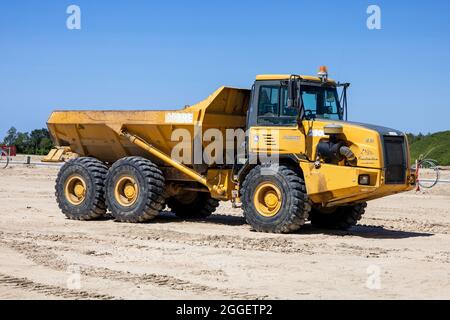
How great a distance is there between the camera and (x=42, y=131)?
5997cm

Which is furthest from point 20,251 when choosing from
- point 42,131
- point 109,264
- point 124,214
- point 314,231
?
point 42,131

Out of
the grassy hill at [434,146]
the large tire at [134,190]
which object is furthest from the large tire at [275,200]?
the grassy hill at [434,146]

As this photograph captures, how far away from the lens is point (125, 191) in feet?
54.6

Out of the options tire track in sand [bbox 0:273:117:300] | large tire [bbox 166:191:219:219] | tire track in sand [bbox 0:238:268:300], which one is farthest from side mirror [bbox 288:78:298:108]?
tire track in sand [bbox 0:273:117:300]

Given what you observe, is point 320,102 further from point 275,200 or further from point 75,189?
point 75,189

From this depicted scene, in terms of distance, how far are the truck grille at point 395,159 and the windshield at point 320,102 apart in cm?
136

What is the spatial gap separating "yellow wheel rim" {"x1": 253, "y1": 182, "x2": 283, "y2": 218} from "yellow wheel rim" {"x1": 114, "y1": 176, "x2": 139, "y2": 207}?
113 inches

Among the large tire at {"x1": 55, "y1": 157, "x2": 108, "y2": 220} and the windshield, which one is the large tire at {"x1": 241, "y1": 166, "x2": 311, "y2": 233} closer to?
the windshield

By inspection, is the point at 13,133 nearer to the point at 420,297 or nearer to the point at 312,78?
the point at 312,78

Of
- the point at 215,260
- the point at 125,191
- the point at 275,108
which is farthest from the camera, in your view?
the point at 125,191

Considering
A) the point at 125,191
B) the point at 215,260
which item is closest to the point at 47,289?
the point at 215,260

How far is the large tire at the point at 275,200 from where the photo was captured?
14281 mm

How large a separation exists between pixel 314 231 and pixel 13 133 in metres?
48.1

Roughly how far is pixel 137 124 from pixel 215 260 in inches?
A: 224
